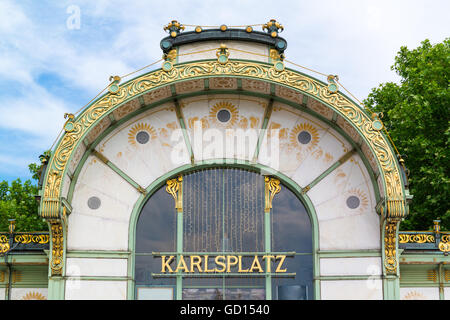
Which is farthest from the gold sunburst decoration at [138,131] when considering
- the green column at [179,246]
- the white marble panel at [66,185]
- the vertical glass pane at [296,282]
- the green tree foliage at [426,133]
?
the green tree foliage at [426,133]

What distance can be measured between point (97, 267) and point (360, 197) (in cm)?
697

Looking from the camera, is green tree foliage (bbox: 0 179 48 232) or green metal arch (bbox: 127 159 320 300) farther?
green tree foliage (bbox: 0 179 48 232)

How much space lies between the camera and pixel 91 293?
1761 centimetres

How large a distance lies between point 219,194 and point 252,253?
1795mm

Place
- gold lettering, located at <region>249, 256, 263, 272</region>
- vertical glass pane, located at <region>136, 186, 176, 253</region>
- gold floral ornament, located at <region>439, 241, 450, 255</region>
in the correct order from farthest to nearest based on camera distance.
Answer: vertical glass pane, located at <region>136, 186, 176, 253</region>, gold floral ornament, located at <region>439, 241, 450, 255</region>, gold lettering, located at <region>249, 256, 263, 272</region>

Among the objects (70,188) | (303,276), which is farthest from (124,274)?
(303,276)

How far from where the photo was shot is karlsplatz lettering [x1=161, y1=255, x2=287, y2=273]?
58.7 ft

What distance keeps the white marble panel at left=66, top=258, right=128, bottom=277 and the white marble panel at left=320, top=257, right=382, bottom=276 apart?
5080mm

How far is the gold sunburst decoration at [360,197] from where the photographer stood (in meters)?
18.2

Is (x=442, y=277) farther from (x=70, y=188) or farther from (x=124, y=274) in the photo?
(x=70, y=188)

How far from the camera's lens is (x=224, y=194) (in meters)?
18.6

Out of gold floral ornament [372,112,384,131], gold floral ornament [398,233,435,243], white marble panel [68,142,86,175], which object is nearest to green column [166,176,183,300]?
white marble panel [68,142,86,175]

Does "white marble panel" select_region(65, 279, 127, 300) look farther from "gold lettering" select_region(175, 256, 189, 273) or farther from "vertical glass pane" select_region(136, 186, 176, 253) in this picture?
"gold lettering" select_region(175, 256, 189, 273)
